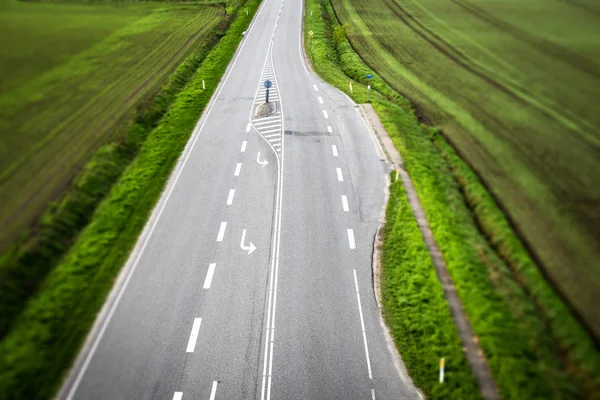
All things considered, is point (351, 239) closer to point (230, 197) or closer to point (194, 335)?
point (230, 197)

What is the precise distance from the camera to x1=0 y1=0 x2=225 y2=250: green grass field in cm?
2305

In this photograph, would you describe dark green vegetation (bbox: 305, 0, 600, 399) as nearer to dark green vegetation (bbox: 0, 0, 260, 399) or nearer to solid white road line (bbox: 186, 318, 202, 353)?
solid white road line (bbox: 186, 318, 202, 353)

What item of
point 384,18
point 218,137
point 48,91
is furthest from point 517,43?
point 48,91

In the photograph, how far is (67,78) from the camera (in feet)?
117

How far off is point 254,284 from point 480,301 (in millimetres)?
9298

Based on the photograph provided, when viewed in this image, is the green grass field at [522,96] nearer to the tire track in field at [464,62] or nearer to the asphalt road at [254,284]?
the tire track in field at [464,62]

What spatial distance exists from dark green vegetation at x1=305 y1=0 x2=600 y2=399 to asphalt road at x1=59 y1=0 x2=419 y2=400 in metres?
1.25

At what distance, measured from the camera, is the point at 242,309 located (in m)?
17.1

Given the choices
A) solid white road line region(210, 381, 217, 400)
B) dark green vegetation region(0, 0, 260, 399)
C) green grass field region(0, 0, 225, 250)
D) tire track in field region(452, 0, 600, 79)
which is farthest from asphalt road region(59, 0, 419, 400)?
tire track in field region(452, 0, 600, 79)

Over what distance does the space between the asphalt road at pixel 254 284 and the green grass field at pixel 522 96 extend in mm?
7939

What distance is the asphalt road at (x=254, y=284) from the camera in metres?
14.5

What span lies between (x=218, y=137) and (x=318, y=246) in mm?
13065

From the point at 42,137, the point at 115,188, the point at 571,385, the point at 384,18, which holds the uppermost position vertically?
the point at 384,18

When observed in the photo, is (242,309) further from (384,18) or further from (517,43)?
(384,18)
